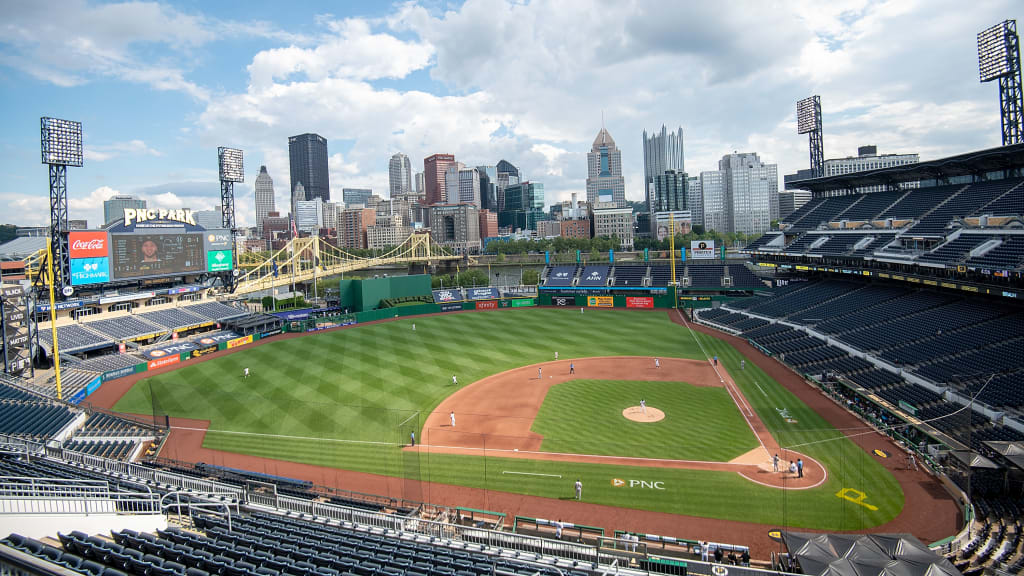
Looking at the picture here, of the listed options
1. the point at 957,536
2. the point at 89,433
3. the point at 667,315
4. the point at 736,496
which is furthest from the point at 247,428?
the point at 667,315

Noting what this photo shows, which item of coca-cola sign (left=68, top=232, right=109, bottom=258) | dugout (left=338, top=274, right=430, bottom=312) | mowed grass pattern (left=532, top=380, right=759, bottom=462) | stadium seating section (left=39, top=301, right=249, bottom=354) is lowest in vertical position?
mowed grass pattern (left=532, top=380, right=759, bottom=462)

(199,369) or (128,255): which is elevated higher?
(128,255)

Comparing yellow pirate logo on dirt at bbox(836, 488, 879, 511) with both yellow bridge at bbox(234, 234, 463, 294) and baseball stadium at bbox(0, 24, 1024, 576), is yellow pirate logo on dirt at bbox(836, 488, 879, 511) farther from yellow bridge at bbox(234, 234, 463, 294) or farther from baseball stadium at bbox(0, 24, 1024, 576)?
yellow bridge at bbox(234, 234, 463, 294)

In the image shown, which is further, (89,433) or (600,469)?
(89,433)

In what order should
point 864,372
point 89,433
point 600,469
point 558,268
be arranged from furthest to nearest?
1. point 558,268
2. point 864,372
3. point 89,433
4. point 600,469

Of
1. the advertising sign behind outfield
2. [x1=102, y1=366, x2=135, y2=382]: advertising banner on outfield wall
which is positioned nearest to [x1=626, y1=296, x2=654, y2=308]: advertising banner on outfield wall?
the advertising sign behind outfield

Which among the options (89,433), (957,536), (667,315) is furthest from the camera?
(667,315)

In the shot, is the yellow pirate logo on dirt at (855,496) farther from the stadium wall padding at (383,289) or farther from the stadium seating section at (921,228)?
the stadium wall padding at (383,289)

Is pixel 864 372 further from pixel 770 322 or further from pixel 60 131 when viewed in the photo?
pixel 60 131
